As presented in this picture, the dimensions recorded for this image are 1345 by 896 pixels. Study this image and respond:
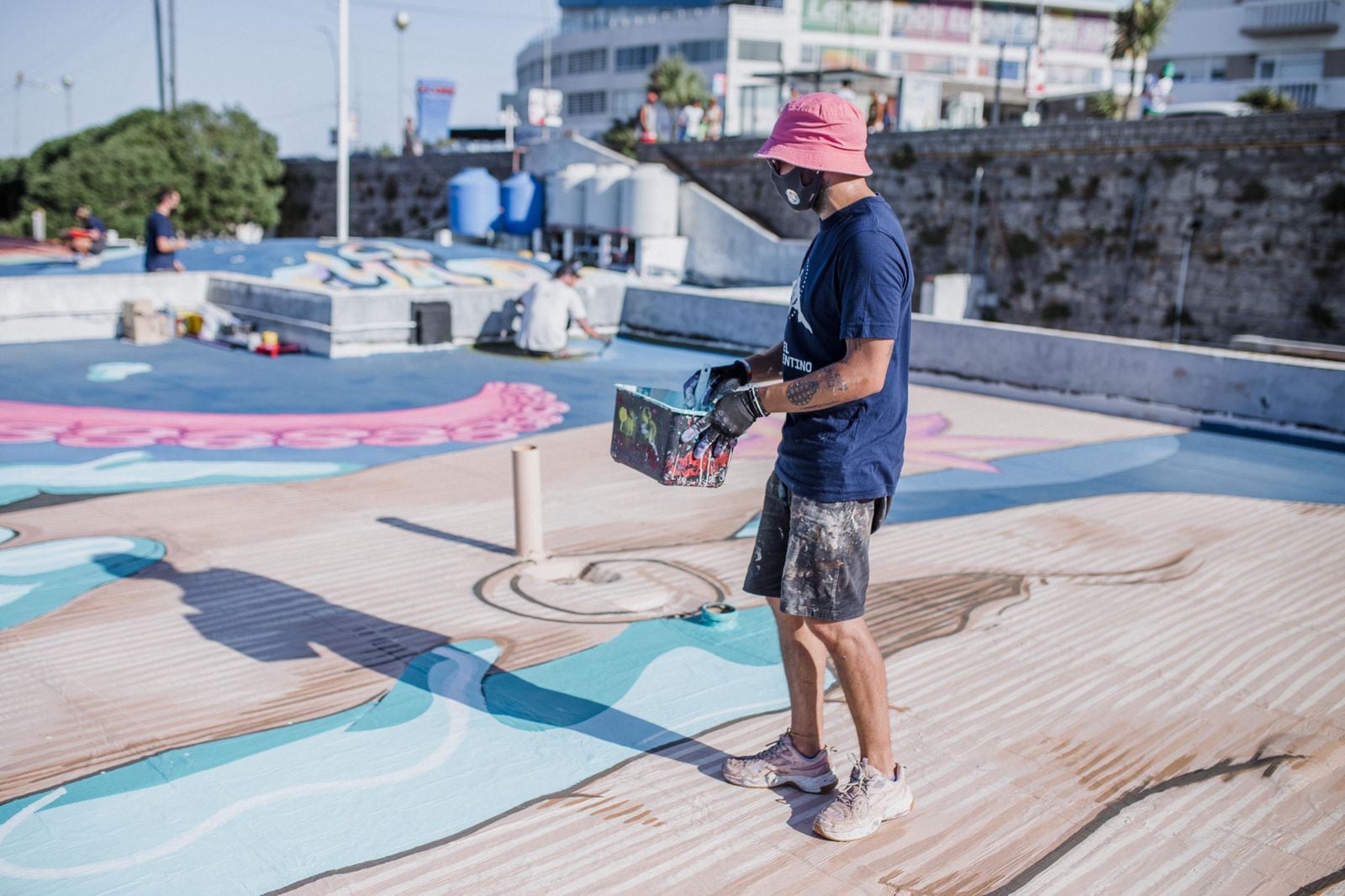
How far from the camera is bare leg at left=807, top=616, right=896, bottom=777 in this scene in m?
3.32

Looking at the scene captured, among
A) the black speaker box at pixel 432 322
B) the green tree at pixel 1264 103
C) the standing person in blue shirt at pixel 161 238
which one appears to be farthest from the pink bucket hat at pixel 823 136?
the green tree at pixel 1264 103

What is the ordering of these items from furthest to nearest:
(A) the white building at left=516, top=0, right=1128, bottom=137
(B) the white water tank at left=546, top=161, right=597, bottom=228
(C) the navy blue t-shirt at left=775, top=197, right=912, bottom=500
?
(A) the white building at left=516, top=0, right=1128, bottom=137 < (B) the white water tank at left=546, top=161, right=597, bottom=228 < (C) the navy blue t-shirt at left=775, top=197, right=912, bottom=500

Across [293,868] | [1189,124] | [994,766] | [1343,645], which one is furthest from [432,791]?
[1189,124]

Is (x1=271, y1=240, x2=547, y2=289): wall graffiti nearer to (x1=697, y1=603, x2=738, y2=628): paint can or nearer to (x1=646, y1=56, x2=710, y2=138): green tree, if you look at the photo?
(x1=697, y1=603, x2=738, y2=628): paint can

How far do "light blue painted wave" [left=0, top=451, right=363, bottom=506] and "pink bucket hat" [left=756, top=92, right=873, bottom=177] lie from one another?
18.8ft

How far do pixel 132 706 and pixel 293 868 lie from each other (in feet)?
4.80

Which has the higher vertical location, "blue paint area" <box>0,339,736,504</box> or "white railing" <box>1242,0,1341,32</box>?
"white railing" <box>1242,0,1341,32</box>

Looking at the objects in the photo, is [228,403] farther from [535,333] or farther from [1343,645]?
[1343,645]

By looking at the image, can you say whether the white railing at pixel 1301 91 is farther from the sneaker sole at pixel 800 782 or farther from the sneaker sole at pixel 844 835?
the sneaker sole at pixel 844 835

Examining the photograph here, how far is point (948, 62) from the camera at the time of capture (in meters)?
70.1

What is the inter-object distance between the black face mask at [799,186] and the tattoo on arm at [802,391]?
58cm

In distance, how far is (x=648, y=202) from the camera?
82.9ft

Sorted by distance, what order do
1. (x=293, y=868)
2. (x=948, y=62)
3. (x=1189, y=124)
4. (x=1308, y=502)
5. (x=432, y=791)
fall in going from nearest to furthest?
(x=293, y=868) < (x=432, y=791) < (x=1308, y=502) < (x=1189, y=124) < (x=948, y=62)

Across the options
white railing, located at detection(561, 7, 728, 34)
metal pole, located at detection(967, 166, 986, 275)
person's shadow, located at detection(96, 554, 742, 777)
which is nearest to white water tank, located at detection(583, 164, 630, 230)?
metal pole, located at detection(967, 166, 986, 275)
